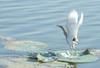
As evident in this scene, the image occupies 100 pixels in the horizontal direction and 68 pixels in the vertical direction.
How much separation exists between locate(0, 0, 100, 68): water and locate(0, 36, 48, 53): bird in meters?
0.16

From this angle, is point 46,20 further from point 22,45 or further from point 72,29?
point 72,29

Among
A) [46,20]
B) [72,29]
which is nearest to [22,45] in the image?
[72,29]

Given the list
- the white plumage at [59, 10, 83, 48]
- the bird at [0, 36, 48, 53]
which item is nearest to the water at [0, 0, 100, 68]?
the bird at [0, 36, 48, 53]

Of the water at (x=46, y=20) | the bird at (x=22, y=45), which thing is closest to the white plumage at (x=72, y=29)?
the water at (x=46, y=20)

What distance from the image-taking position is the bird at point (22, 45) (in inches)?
305

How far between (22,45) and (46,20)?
7.50 feet

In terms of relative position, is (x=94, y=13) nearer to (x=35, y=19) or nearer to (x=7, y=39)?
(x=35, y=19)

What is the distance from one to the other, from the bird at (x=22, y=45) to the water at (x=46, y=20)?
16 centimetres

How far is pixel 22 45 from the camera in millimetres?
7922

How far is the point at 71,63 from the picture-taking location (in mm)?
6875

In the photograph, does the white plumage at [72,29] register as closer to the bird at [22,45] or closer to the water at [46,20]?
the water at [46,20]

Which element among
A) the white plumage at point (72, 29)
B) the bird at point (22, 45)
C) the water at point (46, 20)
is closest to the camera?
the white plumage at point (72, 29)

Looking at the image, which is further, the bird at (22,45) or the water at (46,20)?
the water at (46,20)

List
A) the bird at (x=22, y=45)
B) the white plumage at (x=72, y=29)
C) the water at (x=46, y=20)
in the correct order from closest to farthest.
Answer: the white plumage at (x=72, y=29), the bird at (x=22, y=45), the water at (x=46, y=20)
